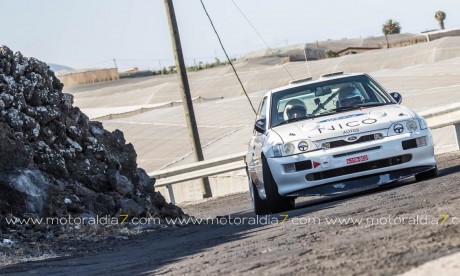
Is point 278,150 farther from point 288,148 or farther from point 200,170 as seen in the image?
point 200,170

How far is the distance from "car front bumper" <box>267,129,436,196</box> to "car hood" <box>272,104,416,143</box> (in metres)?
0.18

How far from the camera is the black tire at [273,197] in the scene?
1388cm

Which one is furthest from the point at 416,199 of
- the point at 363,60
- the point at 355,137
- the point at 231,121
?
the point at 363,60

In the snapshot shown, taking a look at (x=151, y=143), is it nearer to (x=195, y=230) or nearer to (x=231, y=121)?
(x=231, y=121)

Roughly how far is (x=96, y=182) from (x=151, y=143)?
848 inches

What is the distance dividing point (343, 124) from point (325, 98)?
Answer: 1.24 meters

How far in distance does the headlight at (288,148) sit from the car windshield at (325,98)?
3.20 ft

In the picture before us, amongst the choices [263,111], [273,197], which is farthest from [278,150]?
[263,111]

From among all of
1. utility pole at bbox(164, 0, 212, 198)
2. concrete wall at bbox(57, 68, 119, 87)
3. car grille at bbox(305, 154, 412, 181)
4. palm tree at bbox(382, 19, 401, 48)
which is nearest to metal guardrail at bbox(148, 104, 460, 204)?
utility pole at bbox(164, 0, 212, 198)

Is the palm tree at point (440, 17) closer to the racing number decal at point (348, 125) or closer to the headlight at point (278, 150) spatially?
the racing number decal at point (348, 125)

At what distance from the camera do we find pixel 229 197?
2319 cm

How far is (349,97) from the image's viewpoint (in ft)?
49.0

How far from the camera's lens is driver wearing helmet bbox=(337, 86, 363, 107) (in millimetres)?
14827

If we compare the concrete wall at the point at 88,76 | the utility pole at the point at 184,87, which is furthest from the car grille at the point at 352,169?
the concrete wall at the point at 88,76
